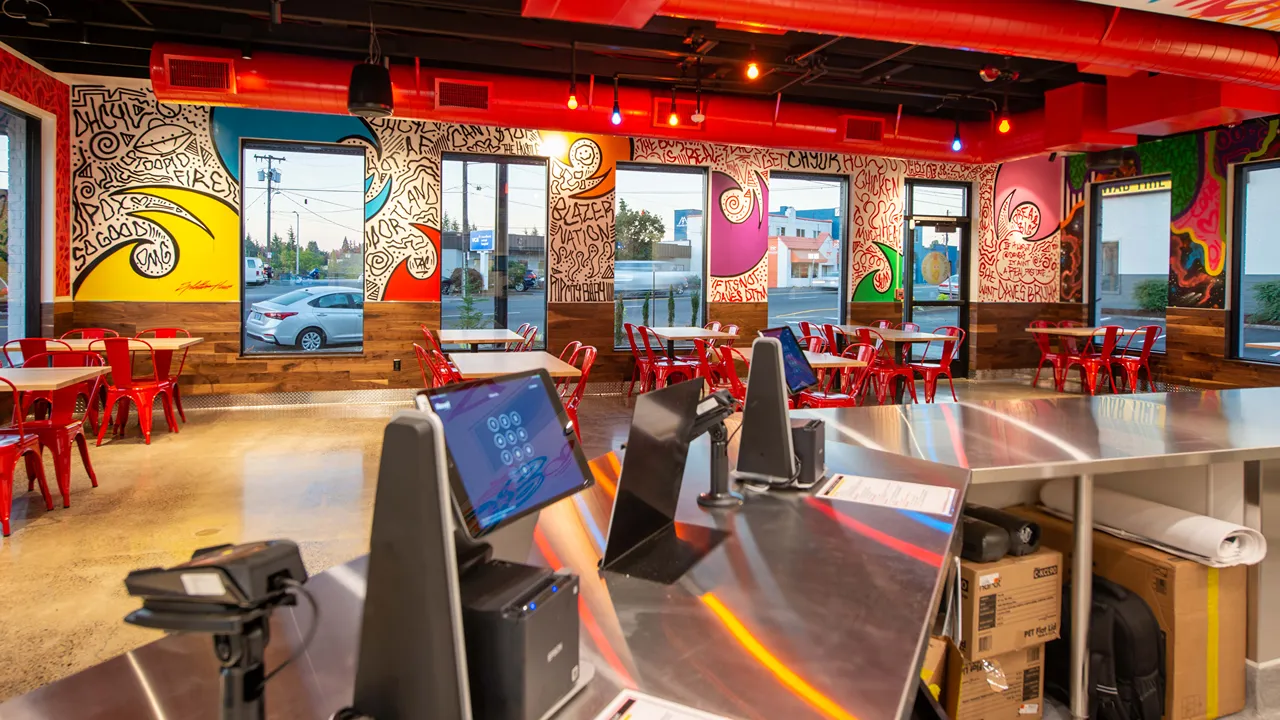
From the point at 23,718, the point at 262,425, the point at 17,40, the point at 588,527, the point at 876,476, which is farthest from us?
the point at 262,425

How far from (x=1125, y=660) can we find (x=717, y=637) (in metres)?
2.07

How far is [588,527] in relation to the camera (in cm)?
182

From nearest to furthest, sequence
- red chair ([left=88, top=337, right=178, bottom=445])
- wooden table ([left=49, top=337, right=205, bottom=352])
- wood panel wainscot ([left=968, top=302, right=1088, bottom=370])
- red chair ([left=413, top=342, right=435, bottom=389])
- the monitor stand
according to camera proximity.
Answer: the monitor stand
red chair ([left=88, top=337, right=178, bottom=445])
red chair ([left=413, top=342, right=435, bottom=389])
wooden table ([left=49, top=337, right=205, bottom=352])
wood panel wainscot ([left=968, top=302, right=1088, bottom=370])

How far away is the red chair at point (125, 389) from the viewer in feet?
21.1

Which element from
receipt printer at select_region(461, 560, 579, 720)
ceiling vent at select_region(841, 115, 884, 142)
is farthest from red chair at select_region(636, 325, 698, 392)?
receipt printer at select_region(461, 560, 579, 720)

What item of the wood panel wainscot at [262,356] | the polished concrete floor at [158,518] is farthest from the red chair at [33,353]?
the wood panel wainscot at [262,356]

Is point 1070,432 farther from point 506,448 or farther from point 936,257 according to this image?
point 936,257

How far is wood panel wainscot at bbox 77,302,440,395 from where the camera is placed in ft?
27.8

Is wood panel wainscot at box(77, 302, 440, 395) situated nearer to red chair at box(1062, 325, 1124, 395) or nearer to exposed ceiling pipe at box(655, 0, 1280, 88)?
exposed ceiling pipe at box(655, 0, 1280, 88)

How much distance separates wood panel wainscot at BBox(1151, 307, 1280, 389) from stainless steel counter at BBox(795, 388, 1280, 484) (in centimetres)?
656

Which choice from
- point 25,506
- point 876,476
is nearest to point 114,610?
point 25,506

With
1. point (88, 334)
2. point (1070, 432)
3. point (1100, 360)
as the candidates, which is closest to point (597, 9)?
point (1070, 432)

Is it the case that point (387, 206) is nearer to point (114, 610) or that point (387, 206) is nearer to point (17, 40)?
point (17, 40)

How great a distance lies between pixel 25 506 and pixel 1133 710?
5777 millimetres
